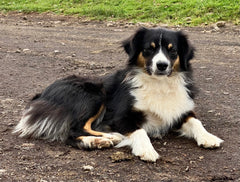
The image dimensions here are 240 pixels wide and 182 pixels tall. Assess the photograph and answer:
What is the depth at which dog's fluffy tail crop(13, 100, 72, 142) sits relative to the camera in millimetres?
4418

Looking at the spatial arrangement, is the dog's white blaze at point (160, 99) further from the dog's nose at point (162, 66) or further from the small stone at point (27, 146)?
the small stone at point (27, 146)

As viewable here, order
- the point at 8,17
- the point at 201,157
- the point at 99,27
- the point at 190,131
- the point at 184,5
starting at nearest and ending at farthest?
the point at 201,157, the point at 190,131, the point at 99,27, the point at 184,5, the point at 8,17

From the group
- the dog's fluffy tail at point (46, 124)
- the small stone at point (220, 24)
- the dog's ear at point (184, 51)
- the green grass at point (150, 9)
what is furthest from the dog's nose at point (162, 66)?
the green grass at point (150, 9)

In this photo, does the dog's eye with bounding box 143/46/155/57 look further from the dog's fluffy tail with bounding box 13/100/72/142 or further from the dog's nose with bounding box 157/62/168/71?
the dog's fluffy tail with bounding box 13/100/72/142

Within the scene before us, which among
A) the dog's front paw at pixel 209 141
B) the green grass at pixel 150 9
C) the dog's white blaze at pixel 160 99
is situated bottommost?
the dog's front paw at pixel 209 141

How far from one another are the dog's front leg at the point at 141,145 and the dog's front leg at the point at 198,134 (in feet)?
1.99

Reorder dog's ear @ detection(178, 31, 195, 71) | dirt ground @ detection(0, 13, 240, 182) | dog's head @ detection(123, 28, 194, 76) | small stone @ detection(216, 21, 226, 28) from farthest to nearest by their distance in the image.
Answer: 1. small stone @ detection(216, 21, 226, 28)
2. dog's ear @ detection(178, 31, 195, 71)
3. dog's head @ detection(123, 28, 194, 76)
4. dirt ground @ detection(0, 13, 240, 182)

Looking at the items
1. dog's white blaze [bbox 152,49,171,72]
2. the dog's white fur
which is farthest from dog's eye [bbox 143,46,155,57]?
the dog's white fur

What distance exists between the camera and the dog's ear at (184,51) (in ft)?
15.5

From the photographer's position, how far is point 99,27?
13.4 meters

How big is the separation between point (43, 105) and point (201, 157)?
1.99m

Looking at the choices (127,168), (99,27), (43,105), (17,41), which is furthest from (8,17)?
(127,168)

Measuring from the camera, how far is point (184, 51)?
4758 millimetres

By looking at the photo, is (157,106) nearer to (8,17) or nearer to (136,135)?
(136,135)
